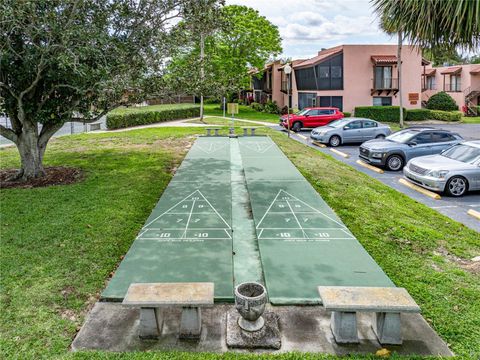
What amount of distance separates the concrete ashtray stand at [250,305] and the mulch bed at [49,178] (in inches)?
346

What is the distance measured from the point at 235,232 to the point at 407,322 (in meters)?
3.84

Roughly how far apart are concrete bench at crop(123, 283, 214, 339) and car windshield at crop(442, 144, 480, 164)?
10.2 m

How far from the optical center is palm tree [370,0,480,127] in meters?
5.47

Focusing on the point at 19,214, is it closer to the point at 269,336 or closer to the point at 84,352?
the point at 84,352

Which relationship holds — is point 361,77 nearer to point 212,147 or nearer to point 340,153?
point 340,153

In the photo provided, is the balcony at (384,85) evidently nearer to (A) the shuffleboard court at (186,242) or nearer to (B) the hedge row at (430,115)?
(B) the hedge row at (430,115)

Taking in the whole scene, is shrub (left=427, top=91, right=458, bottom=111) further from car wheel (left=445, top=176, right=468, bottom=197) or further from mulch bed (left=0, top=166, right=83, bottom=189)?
mulch bed (left=0, top=166, right=83, bottom=189)

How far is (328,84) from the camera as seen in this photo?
34.6 m

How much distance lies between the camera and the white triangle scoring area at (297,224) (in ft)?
26.1

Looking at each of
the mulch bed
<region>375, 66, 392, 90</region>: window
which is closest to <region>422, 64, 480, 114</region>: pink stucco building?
<region>375, 66, 392, 90</region>: window

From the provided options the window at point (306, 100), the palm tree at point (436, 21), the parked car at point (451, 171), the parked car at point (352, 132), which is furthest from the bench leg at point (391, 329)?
the window at point (306, 100)

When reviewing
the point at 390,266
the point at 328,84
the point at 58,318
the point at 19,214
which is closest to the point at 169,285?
the point at 58,318

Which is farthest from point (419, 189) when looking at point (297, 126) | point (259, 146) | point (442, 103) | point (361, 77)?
point (442, 103)

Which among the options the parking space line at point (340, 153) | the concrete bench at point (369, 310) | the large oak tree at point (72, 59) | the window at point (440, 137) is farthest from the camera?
the parking space line at point (340, 153)
